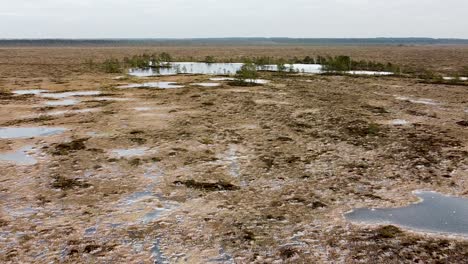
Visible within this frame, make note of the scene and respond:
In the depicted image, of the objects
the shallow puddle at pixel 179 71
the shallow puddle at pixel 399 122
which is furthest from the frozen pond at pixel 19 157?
the shallow puddle at pixel 179 71

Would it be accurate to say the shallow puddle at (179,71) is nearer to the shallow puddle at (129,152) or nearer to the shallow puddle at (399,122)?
the shallow puddle at (399,122)

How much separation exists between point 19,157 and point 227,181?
797 centimetres

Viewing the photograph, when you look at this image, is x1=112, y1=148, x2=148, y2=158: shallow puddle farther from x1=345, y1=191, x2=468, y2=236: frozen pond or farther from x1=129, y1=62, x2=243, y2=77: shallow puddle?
x1=129, y1=62, x2=243, y2=77: shallow puddle

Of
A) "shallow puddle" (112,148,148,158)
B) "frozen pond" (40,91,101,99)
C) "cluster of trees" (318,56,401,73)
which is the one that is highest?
"cluster of trees" (318,56,401,73)

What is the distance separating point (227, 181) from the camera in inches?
492

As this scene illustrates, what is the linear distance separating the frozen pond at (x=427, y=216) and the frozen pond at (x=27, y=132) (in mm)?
14148

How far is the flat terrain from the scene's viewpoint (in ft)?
28.1

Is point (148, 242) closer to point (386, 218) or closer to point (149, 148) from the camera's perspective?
point (386, 218)

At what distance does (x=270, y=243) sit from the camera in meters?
8.73

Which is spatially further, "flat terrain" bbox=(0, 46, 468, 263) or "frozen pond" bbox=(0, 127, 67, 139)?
"frozen pond" bbox=(0, 127, 67, 139)

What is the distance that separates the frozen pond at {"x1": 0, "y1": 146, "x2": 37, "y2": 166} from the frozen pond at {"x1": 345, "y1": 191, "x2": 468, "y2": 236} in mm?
10903

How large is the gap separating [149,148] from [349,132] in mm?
8983

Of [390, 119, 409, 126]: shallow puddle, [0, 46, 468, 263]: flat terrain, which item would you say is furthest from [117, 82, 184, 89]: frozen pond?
[390, 119, 409, 126]: shallow puddle

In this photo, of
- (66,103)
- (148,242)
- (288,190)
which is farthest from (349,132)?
(66,103)
